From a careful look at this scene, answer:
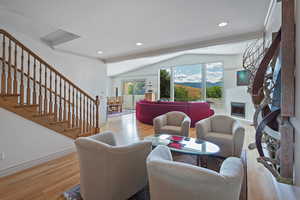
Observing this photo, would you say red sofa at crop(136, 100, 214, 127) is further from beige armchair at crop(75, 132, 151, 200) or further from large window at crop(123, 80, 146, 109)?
large window at crop(123, 80, 146, 109)

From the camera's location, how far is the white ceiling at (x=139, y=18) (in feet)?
7.09

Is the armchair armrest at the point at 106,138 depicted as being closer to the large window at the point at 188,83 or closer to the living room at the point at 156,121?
the living room at the point at 156,121

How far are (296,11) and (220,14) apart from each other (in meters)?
1.83

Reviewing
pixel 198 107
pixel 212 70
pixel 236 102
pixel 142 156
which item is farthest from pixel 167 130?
pixel 212 70

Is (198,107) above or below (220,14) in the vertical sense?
below

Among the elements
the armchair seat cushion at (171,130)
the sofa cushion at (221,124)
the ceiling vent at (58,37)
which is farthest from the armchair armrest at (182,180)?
the ceiling vent at (58,37)

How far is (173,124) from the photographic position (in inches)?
145

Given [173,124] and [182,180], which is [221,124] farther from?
[182,180]

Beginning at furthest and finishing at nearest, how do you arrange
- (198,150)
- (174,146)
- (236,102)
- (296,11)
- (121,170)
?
1. (236,102)
2. (174,146)
3. (198,150)
4. (121,170)
5. (296,11)

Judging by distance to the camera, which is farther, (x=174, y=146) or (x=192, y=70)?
(x=192, y=70)

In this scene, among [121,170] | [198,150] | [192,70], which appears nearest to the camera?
[121,170]

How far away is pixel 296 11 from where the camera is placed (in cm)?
86

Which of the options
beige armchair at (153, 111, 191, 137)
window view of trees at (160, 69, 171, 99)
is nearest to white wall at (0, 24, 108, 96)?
beige armchair at (153, 111, 191, 137)

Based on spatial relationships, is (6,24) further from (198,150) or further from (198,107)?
(198,107)
